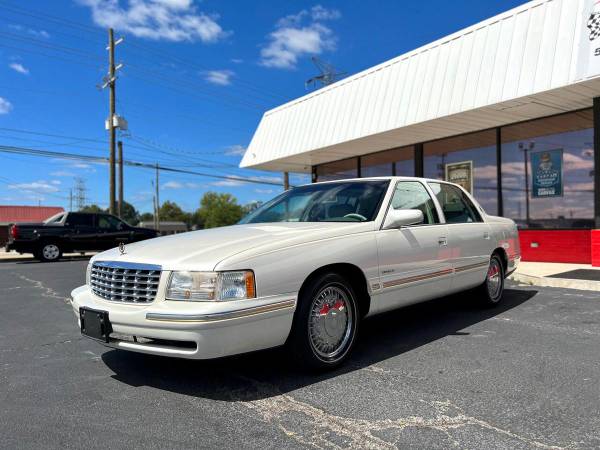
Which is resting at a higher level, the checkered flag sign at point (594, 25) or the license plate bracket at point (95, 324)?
the checkered flag sign at point (594, 25)

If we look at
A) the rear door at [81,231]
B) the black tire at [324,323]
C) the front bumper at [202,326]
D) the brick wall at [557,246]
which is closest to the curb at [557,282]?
the brick wall at [557,246]

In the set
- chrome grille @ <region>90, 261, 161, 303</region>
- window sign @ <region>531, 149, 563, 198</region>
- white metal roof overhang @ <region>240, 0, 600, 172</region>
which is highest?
white metal roof overhang @ <region>240, 0, 600, 172</region>

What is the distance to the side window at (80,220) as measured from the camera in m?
16.5

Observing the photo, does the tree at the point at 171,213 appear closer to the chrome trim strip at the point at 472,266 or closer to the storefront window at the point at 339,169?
the storefront window at the point at 339,169

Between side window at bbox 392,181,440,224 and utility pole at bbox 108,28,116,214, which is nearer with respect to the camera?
side window at bbox 392,181,440,224

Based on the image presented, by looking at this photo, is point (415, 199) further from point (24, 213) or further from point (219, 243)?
point (24, 213)

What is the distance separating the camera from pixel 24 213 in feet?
220

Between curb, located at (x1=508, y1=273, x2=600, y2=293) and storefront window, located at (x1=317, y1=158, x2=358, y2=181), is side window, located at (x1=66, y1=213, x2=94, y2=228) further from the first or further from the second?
curb, located at (x1=508, y1=273, x2=600, y2=293)

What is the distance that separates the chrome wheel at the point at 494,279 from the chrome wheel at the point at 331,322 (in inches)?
108

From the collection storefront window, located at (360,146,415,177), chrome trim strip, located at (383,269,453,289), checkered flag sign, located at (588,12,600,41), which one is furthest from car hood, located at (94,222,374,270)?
storefront window, located at (360,146,415,177)

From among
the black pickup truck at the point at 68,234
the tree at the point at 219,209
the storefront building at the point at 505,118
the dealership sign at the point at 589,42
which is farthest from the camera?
the tree at the point at 219,209

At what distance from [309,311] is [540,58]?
26.3 ft

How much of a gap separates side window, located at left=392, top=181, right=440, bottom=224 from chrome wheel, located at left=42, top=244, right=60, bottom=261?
1458cm

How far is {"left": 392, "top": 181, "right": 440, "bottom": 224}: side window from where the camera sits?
184 inches
